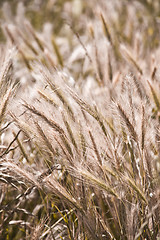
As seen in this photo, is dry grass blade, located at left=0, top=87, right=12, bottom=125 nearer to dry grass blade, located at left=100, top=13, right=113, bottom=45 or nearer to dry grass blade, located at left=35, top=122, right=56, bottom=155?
dry grass blade, located at left=35, top=122, right=56, bottom=155

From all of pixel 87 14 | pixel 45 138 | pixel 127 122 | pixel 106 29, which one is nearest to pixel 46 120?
pixel 45 138

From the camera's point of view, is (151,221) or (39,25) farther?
(39,25)

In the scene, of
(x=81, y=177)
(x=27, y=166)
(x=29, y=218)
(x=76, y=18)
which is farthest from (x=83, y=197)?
(x=76, y=18)

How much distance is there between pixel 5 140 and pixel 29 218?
0.29 meters

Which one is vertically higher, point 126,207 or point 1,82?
point 1,82

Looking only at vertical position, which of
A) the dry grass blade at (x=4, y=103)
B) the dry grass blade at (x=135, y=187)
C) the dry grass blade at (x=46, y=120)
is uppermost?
the dry grass blade at (x=4, y=103)

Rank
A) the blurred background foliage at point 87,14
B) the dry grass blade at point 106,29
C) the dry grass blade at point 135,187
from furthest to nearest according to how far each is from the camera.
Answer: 1. the blurred background foliage at point 87,14
2. the dry grass blade at point 106,29
3. the dry grass blade at point 135,187

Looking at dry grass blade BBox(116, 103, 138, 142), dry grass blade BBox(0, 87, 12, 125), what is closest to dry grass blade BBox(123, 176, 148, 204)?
dry grass blade BBox(116, 103, 138, 142)

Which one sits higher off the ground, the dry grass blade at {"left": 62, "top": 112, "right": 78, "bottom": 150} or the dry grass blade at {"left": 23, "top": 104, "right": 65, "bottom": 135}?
the dry grass blade at {"left": 23, "top": 104, "right": 65, "bottom": 135}

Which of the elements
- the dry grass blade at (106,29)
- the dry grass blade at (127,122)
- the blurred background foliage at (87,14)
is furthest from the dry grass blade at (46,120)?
the blurred background foliage at (87,14)

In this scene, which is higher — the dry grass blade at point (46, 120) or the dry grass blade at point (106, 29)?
the dry grass blade at point (106, 29)

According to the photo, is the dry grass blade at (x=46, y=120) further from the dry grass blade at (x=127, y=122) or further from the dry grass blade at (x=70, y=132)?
the dry grass blade at (x=127, y=122)

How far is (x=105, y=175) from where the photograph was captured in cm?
74

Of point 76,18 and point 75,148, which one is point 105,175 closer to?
point 75,148
